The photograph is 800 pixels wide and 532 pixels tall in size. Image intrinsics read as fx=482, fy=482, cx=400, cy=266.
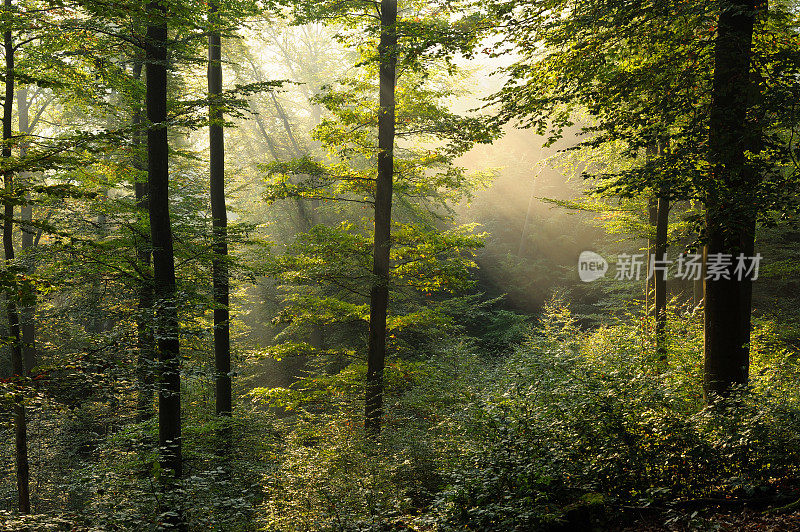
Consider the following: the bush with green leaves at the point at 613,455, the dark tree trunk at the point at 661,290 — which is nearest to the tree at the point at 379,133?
the bush with green leaves at the point at 613,455

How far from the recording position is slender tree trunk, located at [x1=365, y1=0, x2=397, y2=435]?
10102mm

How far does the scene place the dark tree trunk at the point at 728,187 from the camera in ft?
17.7

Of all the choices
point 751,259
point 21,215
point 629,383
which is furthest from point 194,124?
point 21,215

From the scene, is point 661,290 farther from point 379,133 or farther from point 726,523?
point 726,523

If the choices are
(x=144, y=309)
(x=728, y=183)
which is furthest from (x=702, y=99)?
(x=144, y=309)

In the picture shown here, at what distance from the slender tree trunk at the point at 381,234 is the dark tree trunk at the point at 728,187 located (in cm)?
597

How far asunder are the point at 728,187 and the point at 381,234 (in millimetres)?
6540

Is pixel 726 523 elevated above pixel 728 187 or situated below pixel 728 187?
below

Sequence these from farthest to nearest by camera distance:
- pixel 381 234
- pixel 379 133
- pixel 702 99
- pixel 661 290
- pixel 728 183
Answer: pixel 661 290, pixel 381 234, pixel 379 133, pixel 702 99, pixel 728 183

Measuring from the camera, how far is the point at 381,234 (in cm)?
1056

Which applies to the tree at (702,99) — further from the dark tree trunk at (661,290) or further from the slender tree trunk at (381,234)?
the slender tree trunk at (381,234)

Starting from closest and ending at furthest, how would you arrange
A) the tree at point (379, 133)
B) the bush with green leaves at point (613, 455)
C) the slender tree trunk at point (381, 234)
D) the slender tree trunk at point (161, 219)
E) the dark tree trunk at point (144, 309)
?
the bush with green leaves at point (613, 455) < the dark tree trunk at point (144, 309) < the slender tree trunk at point (161, 219) < the tree at point (379, 133) < the slender tree trunk at point (381, 234)

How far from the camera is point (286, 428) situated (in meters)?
11.9

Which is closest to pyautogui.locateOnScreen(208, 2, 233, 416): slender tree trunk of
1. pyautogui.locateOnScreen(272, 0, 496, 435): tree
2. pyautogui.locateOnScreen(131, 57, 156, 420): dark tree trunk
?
pyautogui.locateOnScreen(131, 57, 156, 420): dark tree trunk
